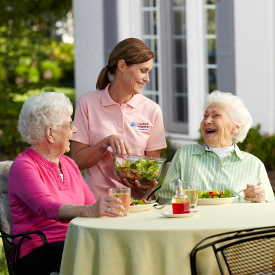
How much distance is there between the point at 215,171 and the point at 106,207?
102 cm

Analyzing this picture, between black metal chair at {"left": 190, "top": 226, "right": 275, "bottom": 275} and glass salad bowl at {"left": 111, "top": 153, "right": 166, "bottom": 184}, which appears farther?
glass salad bowl at {"left": 111, "top": 153, "right": 166, "bottom": 184}

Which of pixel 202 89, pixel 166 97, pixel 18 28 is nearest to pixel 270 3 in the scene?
pixel 202 89

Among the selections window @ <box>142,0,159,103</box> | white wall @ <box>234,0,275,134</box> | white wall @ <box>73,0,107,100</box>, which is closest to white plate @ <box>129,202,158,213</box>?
white wall @ <box>234,0,275,134</box>

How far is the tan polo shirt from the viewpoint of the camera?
12.0 ft

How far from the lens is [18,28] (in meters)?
12.1

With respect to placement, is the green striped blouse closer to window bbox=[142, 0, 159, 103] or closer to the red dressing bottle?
the red dressing bottle

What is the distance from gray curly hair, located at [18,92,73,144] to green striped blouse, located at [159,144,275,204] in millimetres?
897

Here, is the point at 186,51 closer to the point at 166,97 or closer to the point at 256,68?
the point at 166,97

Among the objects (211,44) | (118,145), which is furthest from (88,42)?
(118,145)

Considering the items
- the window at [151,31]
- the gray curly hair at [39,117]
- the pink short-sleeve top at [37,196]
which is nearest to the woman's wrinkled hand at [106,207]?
the pink short-sleeve top at [37,196]

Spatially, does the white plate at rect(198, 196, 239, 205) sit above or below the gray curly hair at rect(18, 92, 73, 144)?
below

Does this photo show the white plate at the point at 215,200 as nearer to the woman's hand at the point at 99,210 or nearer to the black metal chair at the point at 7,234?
the woman's hand at the point at 99,210

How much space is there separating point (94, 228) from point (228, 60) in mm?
5604

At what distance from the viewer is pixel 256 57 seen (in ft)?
24.2
